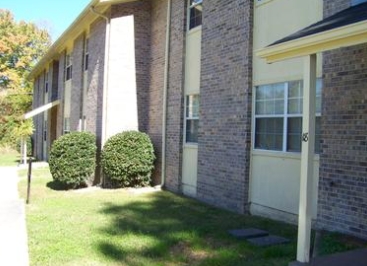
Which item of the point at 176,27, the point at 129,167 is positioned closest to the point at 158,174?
the point at 129,167

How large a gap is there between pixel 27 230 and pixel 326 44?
6.06m

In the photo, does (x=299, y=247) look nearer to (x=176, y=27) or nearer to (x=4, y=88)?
(x=176, y=27)

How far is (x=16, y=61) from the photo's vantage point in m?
45.2

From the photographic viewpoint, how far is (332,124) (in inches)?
289

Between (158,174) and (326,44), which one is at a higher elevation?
(326,44)

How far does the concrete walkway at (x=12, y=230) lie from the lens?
660 centimetres

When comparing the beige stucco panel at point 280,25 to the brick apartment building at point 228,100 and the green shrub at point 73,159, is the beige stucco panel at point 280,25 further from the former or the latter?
the green shrub at point 73,159

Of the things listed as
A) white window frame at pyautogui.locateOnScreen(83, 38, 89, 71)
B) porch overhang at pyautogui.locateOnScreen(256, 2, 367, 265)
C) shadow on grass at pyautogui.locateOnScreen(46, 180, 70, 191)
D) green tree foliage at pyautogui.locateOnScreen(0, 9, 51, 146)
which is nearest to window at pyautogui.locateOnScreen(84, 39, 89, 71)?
white window frame at pyautogui.locateOnScreen(83, 38, 89, 71)

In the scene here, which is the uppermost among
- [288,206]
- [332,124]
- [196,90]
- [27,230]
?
[196,90]

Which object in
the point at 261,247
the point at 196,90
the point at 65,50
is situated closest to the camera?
the point at 261,247

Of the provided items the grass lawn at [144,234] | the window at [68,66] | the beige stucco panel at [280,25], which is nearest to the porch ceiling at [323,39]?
the beige stucco panel at [280,25]

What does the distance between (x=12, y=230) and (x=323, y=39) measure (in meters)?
6.34

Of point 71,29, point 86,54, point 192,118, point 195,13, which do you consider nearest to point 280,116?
point 192,118

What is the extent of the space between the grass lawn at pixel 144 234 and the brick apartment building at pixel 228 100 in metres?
0.69
